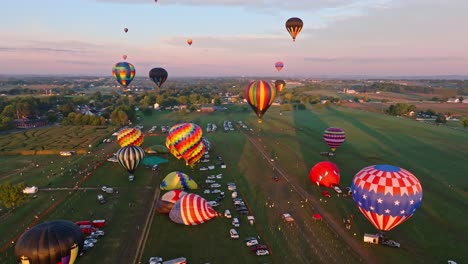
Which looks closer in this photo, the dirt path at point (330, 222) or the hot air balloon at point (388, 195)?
the hot air balloon at point (388, 195)

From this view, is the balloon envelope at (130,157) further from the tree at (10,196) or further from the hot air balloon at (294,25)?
the hot air balloon at (294,25)

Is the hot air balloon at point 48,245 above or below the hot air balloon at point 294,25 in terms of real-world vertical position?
below

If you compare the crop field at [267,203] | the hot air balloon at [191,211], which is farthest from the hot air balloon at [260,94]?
the hot air balloon at [191,211]

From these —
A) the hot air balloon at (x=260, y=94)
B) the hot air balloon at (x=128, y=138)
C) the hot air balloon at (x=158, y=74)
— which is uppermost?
the hot air balloon at (x=158, y=74)

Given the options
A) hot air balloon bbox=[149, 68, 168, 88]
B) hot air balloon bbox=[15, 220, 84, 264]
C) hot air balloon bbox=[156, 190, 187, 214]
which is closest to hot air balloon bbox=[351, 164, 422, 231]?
hot air balloon bbox=[156, 190, 187, 214]

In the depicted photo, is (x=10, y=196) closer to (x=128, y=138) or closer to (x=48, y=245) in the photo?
(x=48, y=245)

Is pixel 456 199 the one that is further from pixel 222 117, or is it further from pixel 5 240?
pixel 222 117

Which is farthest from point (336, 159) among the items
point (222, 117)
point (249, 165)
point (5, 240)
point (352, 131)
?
point (222, 117)

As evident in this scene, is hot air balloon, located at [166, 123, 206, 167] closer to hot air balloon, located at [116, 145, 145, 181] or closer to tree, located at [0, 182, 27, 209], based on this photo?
hot air balloon, located at [116, 145, 145, 181]
